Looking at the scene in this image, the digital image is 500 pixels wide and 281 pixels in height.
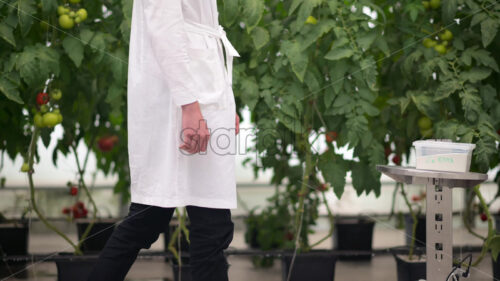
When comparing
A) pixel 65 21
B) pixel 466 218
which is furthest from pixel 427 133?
pixel 65 21

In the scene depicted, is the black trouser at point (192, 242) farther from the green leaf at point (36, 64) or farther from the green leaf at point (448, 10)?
the green leaf at point (448, 10)

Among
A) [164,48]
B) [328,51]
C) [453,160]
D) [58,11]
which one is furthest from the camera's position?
[328,51]

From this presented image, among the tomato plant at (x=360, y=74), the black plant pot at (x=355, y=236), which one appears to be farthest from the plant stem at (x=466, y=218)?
the black plant pot at (x=355, y=236)

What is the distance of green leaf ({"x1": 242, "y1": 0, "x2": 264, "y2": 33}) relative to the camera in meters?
1.52

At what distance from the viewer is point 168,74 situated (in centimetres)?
103

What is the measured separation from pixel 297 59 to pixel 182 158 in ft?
1.88

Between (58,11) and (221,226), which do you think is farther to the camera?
(58,11)

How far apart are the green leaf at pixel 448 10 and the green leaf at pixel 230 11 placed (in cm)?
58

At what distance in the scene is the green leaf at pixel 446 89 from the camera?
154 cm

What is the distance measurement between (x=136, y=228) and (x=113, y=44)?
29.1 inches

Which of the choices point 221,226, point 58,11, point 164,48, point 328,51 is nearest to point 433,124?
point 328,51

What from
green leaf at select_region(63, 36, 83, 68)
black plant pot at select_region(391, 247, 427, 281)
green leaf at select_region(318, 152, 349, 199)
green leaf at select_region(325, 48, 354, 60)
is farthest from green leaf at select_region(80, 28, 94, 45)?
black plant pot at select_region(391, 247, 427, 281)

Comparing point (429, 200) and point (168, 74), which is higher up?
point (168, 74)

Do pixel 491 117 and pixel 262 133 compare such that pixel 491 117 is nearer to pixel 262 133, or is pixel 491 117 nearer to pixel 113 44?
pixel 262 133
